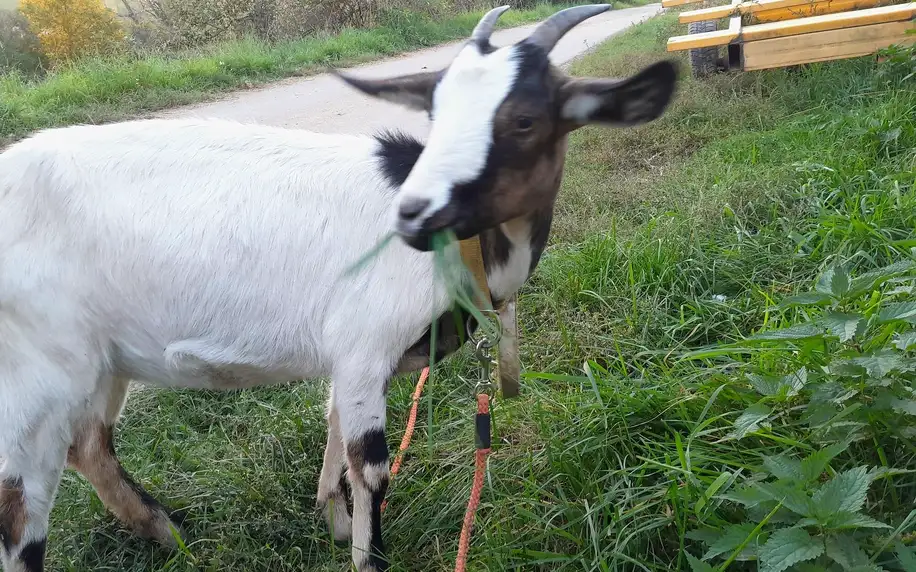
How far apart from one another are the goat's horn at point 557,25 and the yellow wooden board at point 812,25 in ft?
13.5

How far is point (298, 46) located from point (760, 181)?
871 cm

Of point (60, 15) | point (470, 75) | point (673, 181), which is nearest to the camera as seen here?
point (470, 75)

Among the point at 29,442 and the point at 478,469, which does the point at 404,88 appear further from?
the point at 29,442

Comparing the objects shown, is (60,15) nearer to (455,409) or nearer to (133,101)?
(133,101)

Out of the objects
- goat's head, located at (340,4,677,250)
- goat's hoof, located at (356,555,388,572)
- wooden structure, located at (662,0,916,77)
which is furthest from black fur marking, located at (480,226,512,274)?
wooden structure, located at (662,0,916,77)

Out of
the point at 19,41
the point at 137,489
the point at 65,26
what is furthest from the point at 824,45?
the point at 19,41

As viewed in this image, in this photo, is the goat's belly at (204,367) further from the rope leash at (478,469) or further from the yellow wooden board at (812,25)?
the yellow wooden board at (812,25)

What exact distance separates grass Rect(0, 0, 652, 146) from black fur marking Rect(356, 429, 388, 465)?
5.62 meters

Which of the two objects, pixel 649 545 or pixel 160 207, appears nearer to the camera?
pixel 649 545

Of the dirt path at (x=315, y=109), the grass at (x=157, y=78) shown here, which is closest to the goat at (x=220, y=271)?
the dirt path at (x=315, y=109)

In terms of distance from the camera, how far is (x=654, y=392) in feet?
7.03

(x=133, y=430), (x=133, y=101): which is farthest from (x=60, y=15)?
(x=133, y=430)

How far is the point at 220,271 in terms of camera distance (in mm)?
1903

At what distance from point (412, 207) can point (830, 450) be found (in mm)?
1110
